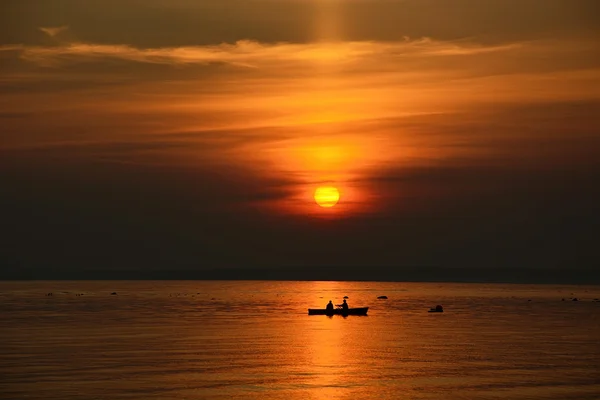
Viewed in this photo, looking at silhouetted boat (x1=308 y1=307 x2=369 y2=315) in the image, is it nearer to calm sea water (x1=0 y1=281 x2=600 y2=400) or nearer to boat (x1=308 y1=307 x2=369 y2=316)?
boat (x1=308 y1=307 x2=369 y2=316)

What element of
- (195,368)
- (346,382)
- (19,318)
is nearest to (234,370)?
(195,368)

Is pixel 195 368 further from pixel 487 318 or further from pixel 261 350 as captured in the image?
pixel 487 318

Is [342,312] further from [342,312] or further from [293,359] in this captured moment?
[293,359]

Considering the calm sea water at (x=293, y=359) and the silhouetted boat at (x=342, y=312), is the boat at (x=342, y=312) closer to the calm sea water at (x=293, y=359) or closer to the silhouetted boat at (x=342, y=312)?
the silhouetted boat at (x=342, y=312)

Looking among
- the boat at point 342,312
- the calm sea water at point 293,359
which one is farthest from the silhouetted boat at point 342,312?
the calm sea water at point 293,359

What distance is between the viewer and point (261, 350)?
271ft

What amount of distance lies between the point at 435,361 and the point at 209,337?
2878 cm

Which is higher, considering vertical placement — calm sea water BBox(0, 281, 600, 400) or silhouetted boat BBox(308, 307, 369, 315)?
silhouetted boat BBox(308, 307, 369, 315)

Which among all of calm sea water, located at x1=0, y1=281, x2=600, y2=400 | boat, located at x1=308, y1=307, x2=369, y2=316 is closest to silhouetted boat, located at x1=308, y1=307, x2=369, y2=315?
boat, located at x1=308, y1=307, x2=369, y2=316

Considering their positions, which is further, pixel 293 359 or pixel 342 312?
pixel 342 312

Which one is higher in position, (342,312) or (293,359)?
(342,312)

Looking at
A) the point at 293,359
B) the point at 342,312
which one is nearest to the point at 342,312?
the point at 342,312

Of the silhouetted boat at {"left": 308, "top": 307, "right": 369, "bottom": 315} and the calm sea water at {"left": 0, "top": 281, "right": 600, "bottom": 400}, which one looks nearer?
the calm sea water at {"left": 0, "top": 281, "right": 600, "bottom": 400}

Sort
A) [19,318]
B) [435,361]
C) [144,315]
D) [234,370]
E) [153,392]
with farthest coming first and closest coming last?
[144,315] → [19,318] → [435,361] → [234,370] → [153,392]
